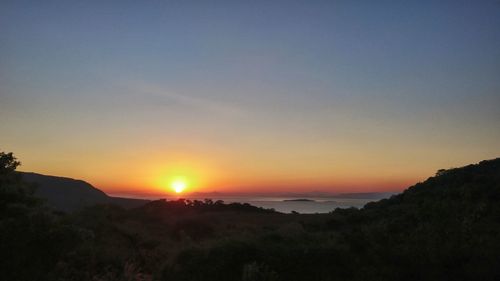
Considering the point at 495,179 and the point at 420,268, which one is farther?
the point at 495,179

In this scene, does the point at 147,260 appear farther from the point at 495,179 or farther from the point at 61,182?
the point at 61,182

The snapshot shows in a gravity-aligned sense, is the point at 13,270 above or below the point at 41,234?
below

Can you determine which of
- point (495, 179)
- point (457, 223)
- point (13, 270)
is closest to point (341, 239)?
point (457, 223)

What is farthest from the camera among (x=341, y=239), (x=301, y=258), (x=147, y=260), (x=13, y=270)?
(x=147, y=260)

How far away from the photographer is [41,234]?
34.4 ft

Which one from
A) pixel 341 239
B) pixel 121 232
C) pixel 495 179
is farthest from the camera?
pixel 495 179

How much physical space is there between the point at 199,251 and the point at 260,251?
4.92ft

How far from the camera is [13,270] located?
9852 millimetres

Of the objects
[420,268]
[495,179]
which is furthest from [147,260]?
[495,179]

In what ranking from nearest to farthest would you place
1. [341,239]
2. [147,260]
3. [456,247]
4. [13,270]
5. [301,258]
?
[13,270], [301,258], [456,247], [341,239], [147,260]

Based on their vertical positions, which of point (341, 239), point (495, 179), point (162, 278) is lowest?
Answer: point (162, 278)

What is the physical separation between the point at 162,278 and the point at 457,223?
30.3 ft

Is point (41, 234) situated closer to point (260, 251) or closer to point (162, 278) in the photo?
point (162, 278)

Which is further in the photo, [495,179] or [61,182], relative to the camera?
[61,182]
